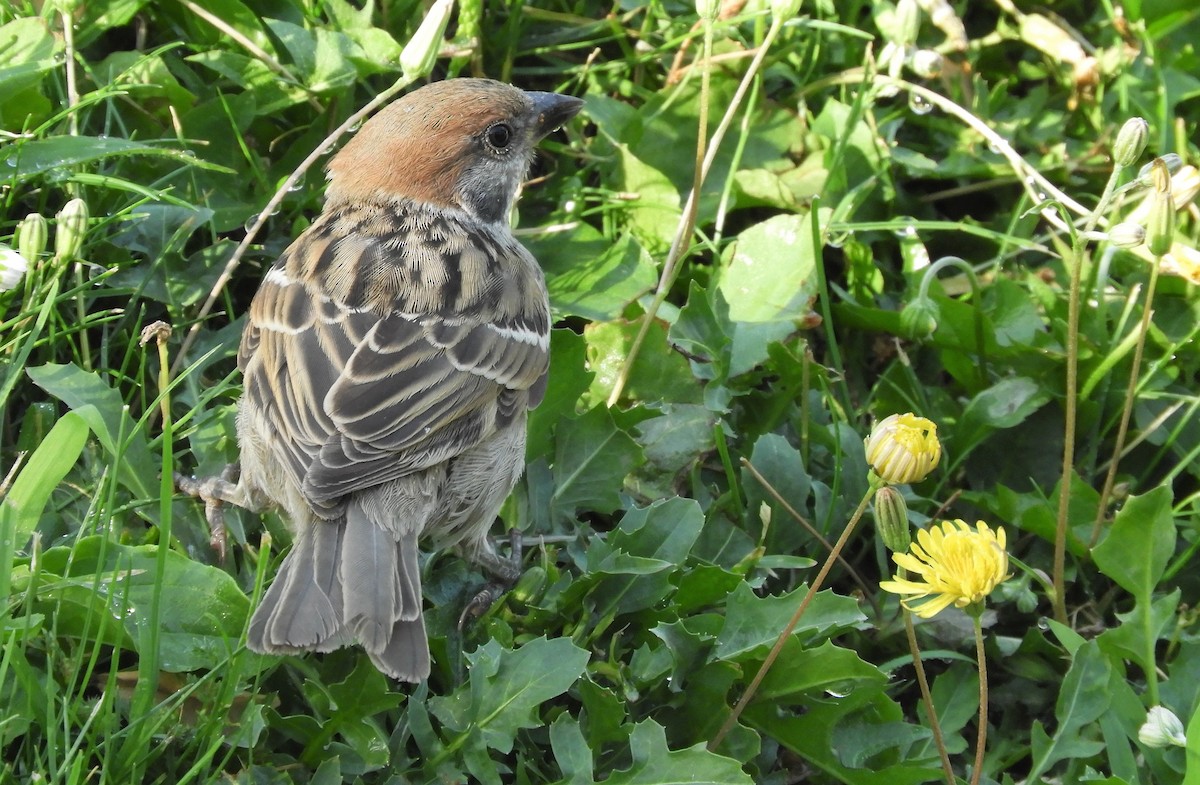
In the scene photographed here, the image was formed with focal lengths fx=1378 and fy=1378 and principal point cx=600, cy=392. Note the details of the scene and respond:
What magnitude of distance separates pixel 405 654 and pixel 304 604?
22 centimetres

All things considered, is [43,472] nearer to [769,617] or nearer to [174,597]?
[174,597]

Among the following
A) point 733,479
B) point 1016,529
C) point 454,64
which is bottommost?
point 1016,529

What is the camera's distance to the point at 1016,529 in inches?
149

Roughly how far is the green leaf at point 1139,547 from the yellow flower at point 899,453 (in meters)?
0.94

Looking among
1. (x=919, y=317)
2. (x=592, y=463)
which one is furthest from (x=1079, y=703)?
(x=592, y=463)

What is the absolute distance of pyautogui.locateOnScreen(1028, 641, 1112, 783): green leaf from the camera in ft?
10.3

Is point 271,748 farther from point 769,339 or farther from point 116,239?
point 769,339

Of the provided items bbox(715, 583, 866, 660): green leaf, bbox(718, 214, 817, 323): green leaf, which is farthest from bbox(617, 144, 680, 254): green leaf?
bbox(715, 583, 866, 660): green leaf

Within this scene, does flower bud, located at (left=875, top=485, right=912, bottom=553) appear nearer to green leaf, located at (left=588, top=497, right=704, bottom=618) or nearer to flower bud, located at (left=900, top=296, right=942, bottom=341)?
green leaf, located at (left=588, top=497, right=704, bottom=618)

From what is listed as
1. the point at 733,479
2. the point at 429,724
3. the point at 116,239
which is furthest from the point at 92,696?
the point at 733,479

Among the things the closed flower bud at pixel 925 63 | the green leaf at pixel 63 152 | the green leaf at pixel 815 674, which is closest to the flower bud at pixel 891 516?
the green leaf at pixel 815 674

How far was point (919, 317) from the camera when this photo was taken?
3.70m

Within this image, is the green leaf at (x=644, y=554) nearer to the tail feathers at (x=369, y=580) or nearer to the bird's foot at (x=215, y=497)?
the tail feathers at (x=369, y=580)

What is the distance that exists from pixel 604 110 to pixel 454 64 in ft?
1.61
